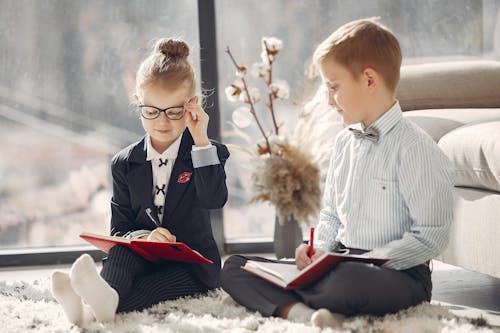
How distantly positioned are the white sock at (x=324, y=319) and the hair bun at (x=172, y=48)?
0.87m

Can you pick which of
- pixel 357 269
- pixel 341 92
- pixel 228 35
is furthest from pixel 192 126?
pixel 228 35

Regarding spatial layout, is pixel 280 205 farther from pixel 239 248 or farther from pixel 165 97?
pixel 165 97

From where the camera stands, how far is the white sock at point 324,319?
1.57 metres

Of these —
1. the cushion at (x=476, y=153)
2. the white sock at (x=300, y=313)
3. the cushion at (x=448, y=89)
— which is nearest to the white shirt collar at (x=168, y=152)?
the white sock at (x=300, y=313)

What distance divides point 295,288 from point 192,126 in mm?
548

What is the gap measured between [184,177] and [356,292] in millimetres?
647

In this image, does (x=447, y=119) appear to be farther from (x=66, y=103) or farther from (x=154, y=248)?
(x=66, y=103)

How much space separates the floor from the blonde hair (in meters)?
0.91

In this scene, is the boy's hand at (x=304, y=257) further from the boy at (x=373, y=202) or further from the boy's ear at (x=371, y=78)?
the boy's ear at (x=371, y=78)

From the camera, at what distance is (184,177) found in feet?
6.77

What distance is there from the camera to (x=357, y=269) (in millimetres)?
1602

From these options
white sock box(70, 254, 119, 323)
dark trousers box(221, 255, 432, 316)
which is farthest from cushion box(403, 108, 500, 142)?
white sock box(70, 254, 119, 323)

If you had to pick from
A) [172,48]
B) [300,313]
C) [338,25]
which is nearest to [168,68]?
[172,48]

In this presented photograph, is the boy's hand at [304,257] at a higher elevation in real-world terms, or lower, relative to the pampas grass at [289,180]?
lower
